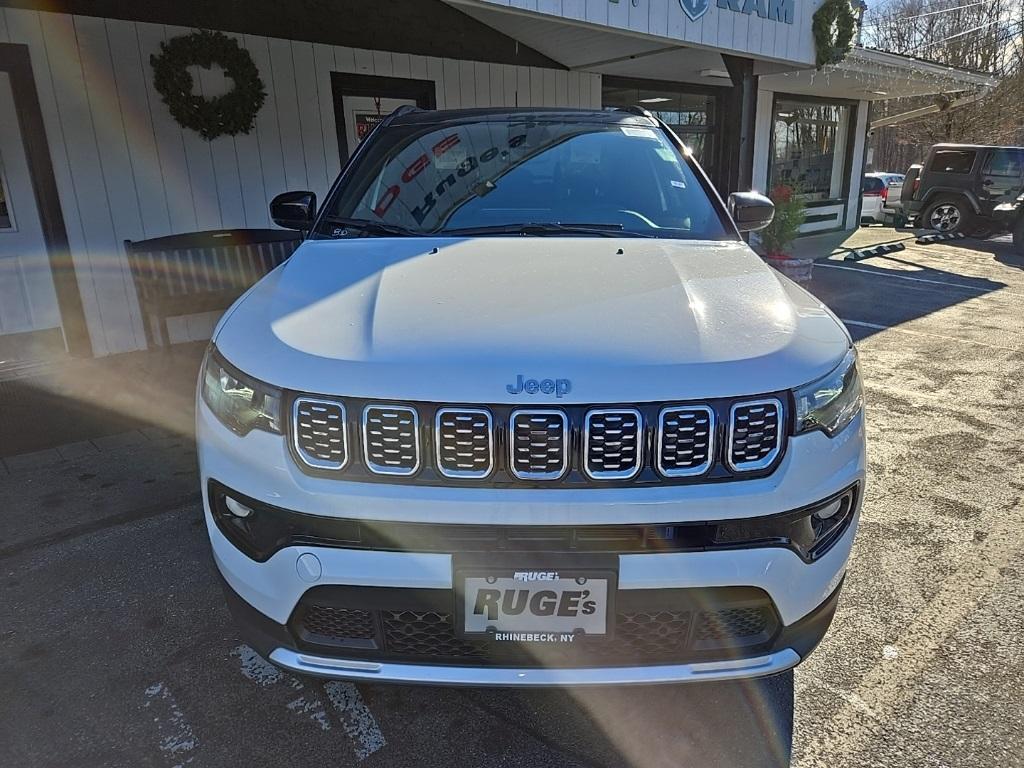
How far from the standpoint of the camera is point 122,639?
7.67ft

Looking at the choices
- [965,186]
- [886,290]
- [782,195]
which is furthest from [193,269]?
[965,186]

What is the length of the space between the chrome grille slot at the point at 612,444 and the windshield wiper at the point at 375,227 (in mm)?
1272

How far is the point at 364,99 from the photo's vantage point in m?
6.98

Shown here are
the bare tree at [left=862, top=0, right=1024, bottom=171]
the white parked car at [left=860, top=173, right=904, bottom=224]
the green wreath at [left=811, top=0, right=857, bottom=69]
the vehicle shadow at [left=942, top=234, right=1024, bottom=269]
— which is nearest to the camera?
the green wreath at [left=811, top=0, right=857, bottom=69]

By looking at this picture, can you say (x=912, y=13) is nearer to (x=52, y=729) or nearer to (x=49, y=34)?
(x=49, y=34)

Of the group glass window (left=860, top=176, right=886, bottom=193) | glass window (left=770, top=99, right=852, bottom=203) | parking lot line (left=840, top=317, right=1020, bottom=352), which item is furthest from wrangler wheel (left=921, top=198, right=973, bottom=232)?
parking lot line (left=840, top=317, right=1020, bottom=352)

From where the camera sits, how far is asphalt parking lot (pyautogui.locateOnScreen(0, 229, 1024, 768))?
6.13 ft

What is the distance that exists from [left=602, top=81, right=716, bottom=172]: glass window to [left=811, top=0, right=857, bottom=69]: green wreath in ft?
7.86

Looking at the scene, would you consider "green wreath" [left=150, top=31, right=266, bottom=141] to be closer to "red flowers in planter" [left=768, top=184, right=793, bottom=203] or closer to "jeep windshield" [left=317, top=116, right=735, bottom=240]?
"jeep windshield" [left=317, top=116, right=735, bottom=240]

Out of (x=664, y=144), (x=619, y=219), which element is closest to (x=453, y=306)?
(x=619, y=219)

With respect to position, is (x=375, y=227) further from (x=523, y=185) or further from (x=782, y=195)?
(x=782, y=195)

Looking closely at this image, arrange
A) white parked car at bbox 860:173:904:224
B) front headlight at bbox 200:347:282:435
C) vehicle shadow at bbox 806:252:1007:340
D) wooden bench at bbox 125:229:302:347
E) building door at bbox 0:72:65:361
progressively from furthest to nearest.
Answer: white parked car at bbox 860:173:904:224, vehicle shadow at bbox 806:252:1007:340, wooden bench at bbox 125:229:302:347, building door at bbox 0:72:65:361, front headlight at bbox 200:347:282:435

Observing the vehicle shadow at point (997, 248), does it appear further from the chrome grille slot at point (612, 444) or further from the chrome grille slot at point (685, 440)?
the chrome grille slot at point (612, 444)

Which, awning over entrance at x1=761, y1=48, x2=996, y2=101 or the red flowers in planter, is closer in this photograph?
the red flowers in planter
